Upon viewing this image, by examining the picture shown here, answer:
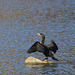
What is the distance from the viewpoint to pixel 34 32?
22.5m

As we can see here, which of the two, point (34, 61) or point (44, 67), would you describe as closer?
point (44, 67)

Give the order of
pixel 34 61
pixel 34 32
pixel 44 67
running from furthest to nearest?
pixel 34 32, pixel 34 61, pixel 44 67

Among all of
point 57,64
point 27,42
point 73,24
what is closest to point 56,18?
point 73,24

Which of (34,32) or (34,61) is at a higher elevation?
(34,32)

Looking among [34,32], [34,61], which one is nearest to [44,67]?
[34,61]

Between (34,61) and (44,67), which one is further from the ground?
(34,61)

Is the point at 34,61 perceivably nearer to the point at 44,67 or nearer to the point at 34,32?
the point at 44,67

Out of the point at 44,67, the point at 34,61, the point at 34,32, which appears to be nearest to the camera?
the point at 44,67

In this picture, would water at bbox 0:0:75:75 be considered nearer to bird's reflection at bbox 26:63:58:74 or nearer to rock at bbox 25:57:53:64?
bird's reflection at bbox 26:63:58:74

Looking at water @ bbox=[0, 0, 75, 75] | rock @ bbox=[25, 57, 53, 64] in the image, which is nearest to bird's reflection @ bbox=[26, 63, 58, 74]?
water @ bbox=[0, 0, 75, 75]

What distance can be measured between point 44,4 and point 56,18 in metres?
8.33

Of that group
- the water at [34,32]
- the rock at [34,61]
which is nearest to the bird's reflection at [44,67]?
the water at [34,32]

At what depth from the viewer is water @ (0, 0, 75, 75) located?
15031 mm

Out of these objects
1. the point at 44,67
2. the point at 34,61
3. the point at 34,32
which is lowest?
the point at 44,67
